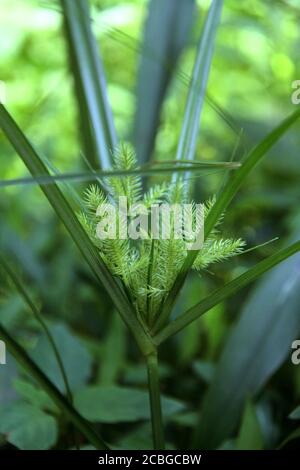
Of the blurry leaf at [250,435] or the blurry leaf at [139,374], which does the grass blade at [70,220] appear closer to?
the blurry leaf at [250,435]

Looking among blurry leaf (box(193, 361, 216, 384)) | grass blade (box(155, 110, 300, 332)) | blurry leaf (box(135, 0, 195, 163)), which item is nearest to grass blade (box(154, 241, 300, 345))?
grass blade (box(155, 110, 300, 332))

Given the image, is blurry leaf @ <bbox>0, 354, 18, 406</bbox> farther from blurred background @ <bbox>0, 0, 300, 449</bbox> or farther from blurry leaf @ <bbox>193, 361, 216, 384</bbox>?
blurry leaf @ <bbox>193, 361, 216, 384</bbox>

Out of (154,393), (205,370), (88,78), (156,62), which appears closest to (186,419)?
(205,370)

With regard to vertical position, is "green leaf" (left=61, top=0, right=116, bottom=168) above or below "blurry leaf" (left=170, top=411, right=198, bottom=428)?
above

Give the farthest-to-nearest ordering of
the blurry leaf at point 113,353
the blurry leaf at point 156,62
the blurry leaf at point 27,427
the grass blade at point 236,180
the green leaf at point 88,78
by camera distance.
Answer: the blurry leaf at point 156,62
the blurry leaf at point 113,353
the green leaf at point 88,78
the blurry leaf at point 27,427
the grass blade at point 236,180

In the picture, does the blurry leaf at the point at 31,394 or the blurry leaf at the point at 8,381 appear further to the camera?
the blurry leaf at the point at 8,381

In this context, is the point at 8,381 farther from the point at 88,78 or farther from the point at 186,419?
the point at 88,78

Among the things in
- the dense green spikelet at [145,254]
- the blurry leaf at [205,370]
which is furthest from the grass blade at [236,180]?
the blurry leaf at [205,370]
